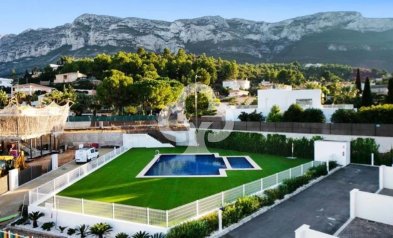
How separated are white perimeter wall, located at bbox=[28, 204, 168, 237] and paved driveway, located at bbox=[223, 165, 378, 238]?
2.83 metres

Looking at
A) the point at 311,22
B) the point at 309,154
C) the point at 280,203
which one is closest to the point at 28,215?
the point at 280,203

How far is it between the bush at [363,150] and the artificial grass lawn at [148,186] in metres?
3.79

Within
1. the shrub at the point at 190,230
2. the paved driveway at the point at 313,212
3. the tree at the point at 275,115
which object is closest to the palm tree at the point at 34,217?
the shrub at the point at 190,230

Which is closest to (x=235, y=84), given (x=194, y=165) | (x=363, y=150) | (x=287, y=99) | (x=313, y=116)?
(x=287, y=99)

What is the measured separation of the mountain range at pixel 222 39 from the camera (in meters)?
138

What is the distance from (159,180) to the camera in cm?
2002

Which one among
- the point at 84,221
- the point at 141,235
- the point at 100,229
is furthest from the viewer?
the point at 84,221

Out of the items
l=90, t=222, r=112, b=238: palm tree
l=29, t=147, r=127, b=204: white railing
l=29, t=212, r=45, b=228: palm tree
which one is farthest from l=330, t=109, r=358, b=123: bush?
l=29, t=212, r=45, b=228: palm tree

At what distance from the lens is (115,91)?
51094 mm

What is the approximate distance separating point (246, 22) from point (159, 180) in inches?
7127

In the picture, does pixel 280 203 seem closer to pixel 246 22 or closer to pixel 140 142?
pixel 140 142

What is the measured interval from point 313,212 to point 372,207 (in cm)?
214

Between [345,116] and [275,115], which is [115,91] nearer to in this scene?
[275,115]

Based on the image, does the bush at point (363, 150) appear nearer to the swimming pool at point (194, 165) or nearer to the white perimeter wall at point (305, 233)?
the swimming pool at point (194, 165)
